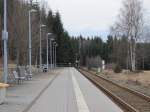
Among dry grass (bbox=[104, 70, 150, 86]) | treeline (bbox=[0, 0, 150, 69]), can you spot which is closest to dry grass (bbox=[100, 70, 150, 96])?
dry grass (bbox=[104, 70, 150, 86])

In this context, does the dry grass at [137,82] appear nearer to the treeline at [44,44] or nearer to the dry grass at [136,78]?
the dry grass at [136,78]

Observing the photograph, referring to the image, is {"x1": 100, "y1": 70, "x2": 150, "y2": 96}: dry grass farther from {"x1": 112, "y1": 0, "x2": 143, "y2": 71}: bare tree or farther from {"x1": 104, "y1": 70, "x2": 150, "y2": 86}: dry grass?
{"x1": 112, "y1": 0, "x2": 143, "y2": 71}: bare tree

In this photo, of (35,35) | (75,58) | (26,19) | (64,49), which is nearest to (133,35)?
(35,35)

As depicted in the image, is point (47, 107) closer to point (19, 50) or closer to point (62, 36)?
point (19, 50)

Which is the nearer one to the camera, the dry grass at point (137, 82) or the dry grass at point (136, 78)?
the dry grass at point (137, 82)

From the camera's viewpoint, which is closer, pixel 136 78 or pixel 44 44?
pixel 136 78

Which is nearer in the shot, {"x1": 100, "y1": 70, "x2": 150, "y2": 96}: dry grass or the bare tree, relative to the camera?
{"x1": 100, "y1": 70, "x2": 150, "y2": 96}: dry grass


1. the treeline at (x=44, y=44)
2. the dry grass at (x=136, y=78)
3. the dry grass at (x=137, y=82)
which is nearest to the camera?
the dry grass at (x=137, y=82)

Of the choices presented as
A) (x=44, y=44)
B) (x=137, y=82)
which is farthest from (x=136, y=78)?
(x=44, y=44)

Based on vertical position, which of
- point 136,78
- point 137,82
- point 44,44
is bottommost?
point 137,82

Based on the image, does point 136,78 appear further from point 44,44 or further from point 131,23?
point 44,44

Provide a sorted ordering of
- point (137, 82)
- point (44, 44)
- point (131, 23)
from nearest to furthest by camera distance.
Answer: point (137, 82) < point (131, 23) < point (44, 44)

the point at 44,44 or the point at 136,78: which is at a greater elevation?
the point at 44,44

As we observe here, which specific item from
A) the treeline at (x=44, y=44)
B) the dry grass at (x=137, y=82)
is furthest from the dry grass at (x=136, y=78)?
the treeline at (x=44, y=44)
